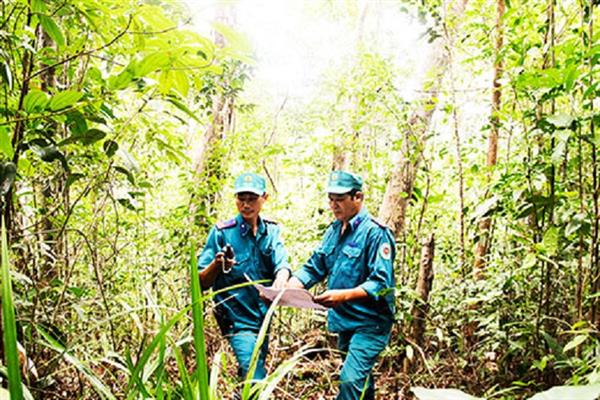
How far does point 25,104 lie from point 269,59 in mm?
5044

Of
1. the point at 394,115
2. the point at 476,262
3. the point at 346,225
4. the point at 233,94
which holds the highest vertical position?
the point at 233,94

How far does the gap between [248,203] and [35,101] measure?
7.54 feet

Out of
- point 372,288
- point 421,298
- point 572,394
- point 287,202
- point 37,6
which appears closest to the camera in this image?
point 572,394

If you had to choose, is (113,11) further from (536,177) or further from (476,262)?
(476,262)

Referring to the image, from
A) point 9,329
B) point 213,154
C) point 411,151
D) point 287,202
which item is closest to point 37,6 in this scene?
point 9,329

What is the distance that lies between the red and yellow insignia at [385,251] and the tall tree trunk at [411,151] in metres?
1.25

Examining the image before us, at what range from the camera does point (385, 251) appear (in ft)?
10.5

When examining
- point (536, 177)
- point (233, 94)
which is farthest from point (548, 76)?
point (233, 94)

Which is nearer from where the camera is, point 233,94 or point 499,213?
point 499,213

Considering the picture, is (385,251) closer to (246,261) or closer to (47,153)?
(246,261)

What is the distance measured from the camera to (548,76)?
2.18 metres

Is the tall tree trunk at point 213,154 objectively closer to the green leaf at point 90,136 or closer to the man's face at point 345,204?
the man's face at point 345,204

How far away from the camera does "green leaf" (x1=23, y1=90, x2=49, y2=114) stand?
1.27 metres

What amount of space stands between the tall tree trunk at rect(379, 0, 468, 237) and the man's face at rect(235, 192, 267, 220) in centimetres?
151
